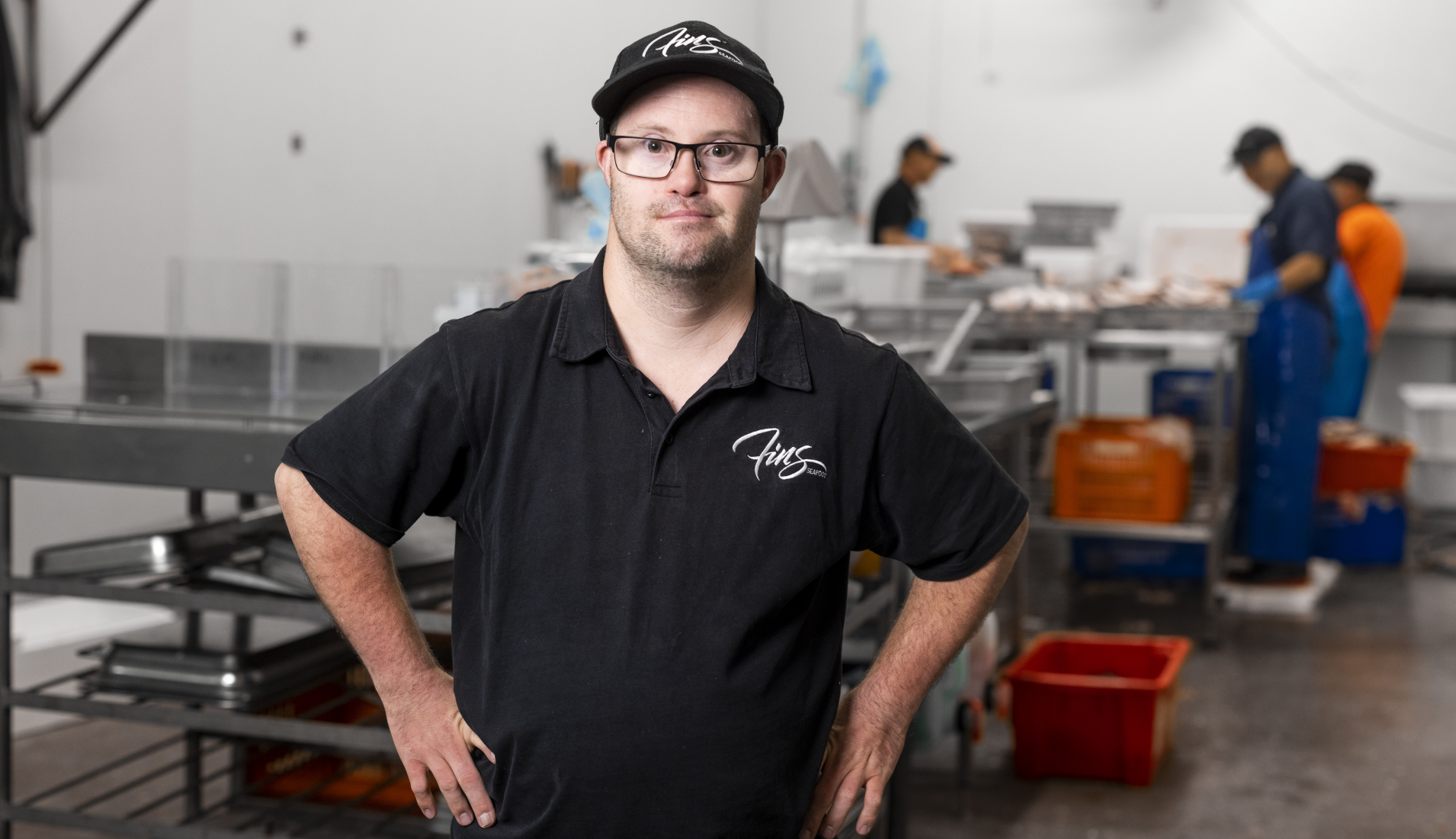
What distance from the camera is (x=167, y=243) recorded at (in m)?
3.73

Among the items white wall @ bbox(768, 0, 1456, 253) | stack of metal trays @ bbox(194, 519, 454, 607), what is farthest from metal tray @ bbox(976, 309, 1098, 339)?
white wall @ bbox(768, 0, 1456, 253)

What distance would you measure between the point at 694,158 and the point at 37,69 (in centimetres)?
287

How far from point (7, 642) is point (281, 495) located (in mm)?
1215

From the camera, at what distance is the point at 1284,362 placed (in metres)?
4.71

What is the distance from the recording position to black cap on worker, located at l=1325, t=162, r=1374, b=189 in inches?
240

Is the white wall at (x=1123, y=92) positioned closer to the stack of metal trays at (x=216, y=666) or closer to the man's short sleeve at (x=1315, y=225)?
the man's short sleeve at (x=1315, y=225)

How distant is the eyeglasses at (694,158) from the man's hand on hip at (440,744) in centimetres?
53

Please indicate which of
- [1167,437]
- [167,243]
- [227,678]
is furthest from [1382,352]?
[227,678]

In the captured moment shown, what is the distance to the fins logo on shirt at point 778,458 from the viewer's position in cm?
119

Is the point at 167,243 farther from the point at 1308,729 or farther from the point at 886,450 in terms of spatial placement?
the point at 1308,729

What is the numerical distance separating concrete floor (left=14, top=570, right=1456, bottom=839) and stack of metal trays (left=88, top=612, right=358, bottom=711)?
681mm

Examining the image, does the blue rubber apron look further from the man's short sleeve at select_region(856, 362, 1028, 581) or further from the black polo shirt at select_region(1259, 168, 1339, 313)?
the man's short sleeve at select_region(856, 362, 1028, 581)

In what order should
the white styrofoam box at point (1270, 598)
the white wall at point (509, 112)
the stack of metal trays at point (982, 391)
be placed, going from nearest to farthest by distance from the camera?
1. the stack of metal trays at point (982, 391)
2. the white wall at point (509, 112)
3. the white styrofoam box at point (1270, 598)

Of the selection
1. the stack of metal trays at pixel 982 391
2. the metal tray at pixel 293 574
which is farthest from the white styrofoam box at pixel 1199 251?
the metal tray at pixel 293 574
